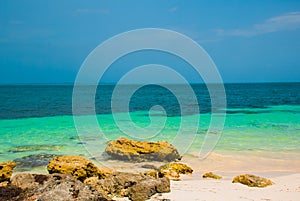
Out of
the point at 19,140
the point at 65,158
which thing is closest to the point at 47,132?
the point at 19,140

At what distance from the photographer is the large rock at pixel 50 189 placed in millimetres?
6115

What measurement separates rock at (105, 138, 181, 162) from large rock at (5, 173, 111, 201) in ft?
14.5

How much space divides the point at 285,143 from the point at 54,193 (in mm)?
11837

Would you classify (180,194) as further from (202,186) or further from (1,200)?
(1,200)

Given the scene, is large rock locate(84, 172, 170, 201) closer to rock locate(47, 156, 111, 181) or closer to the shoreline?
the shoreline

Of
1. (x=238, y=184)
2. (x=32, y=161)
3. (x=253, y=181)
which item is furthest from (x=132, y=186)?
(x=32, y=161)

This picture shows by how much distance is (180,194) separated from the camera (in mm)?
7309

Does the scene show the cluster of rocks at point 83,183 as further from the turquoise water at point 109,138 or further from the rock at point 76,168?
the turquoise water at point 109,138

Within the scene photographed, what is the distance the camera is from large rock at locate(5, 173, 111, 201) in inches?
241

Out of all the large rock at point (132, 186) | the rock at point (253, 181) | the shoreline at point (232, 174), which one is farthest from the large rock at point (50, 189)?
the rock at point (253, 181)

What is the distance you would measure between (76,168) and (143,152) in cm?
370

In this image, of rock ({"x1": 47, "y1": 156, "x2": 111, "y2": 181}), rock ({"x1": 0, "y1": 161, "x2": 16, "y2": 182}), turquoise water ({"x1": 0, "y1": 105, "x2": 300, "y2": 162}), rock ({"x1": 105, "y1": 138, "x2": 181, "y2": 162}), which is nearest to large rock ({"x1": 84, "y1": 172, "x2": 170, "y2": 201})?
rock ({"x1": 47, "y1": 156, "x2": 111, "y2": 181})

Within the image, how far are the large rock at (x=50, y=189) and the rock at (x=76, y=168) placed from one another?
2.72 ft

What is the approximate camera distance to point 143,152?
469 inches
